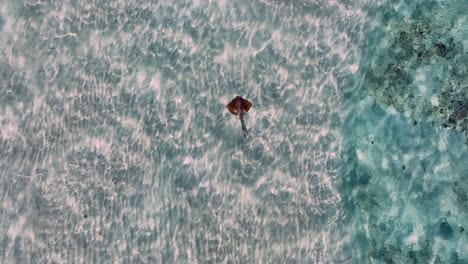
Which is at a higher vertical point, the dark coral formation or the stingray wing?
the dark coral formation

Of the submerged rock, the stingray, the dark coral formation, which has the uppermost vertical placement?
the dark coral formation

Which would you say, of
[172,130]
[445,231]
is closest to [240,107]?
[172,130]

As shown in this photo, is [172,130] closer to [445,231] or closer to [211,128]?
[211,128]

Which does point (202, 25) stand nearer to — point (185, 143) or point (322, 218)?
point (185, 143)

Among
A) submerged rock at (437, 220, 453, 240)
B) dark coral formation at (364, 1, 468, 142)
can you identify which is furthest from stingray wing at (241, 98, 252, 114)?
submerged rock at (437, 220, 453, 240)

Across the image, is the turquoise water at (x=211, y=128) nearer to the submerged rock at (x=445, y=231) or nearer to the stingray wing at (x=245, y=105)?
the stingray wing at (x=245, y=105)

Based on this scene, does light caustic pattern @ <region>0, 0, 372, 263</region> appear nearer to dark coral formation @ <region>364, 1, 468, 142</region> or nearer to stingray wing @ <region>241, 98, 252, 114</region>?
stingray wing @ <region>241, 98, 252, 114</region>

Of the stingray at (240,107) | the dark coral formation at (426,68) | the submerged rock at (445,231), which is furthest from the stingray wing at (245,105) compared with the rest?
the submerged rock at (445,231)
